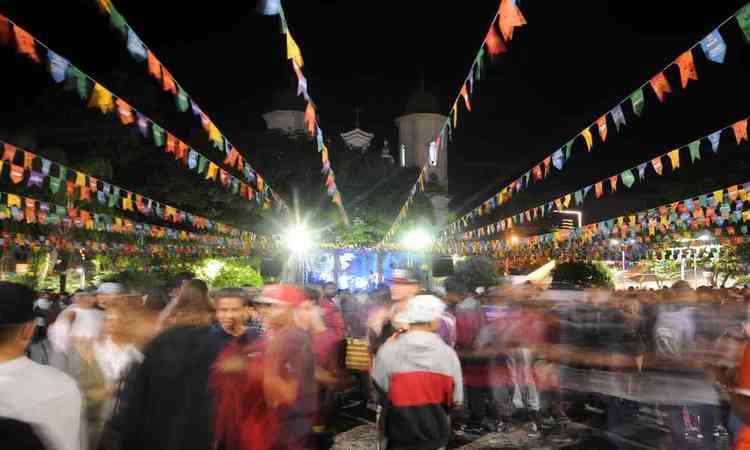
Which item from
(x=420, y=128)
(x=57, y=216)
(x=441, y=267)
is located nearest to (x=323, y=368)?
(x=57, y=216)

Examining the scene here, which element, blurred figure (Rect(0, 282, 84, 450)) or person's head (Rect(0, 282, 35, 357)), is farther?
person's head (Rect(0, 282, 35, 357))

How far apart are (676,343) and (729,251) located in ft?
94.5

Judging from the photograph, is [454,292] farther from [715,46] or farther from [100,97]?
[100,97]

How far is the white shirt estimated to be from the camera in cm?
237

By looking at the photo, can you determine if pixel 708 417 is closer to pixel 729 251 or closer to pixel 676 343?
pixel 676 343

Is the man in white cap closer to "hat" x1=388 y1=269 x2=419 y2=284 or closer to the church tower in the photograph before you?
"hat" x1=388 y1=269 x2=419 y2=284

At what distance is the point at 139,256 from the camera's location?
98.9 feet

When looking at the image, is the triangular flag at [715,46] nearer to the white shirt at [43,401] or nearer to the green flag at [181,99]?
the green flag at [181,99]

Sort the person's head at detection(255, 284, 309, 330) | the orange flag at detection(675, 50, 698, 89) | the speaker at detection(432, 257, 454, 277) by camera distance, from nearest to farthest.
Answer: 1. the person's head at detection(255, 284, 309, 330)
2. the orange flag at detection(675, 50, 698, 89)
3. the speaker at detection(432, 257, 454, 277)

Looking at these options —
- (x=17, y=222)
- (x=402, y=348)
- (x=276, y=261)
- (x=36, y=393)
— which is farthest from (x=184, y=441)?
(x=17, y=222)

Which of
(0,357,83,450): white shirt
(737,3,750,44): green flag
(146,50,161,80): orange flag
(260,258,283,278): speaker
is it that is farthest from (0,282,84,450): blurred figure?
(260,258,283,278): speaker

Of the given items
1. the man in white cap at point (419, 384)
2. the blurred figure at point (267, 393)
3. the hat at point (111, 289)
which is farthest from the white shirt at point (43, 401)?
the hat at point (111, 289)

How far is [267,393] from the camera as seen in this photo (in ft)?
12.3

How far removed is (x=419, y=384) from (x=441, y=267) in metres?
17.9
